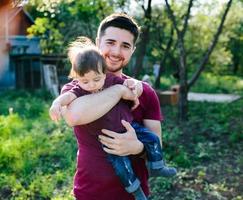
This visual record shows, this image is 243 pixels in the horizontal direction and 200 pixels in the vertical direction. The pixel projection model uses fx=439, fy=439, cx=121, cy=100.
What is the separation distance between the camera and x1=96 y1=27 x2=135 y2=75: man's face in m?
2.14

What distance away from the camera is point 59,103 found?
1982 mm

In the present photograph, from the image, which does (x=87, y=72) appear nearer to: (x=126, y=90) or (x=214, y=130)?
(x=126, y=90)

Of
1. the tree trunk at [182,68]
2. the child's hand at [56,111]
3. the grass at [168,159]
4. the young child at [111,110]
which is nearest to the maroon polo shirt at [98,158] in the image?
the young child at [111,110]

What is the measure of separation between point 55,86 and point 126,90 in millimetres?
12449

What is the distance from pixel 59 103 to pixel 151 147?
1.64ft

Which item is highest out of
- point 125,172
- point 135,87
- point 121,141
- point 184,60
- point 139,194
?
point 135,87

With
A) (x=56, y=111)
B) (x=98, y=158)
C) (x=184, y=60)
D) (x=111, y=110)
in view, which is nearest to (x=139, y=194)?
(x=98, y=158)

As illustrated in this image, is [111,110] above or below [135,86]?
below

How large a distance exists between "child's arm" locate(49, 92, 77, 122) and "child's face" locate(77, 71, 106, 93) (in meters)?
0.07

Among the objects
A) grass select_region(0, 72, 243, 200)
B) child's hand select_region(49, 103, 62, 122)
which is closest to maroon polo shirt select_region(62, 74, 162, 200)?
child's hand select_region(49, 103, 62, 122)

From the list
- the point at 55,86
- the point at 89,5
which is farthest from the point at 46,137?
the point at 55,86

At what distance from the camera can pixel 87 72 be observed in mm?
1939

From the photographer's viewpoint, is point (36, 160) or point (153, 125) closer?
point (153, 125)

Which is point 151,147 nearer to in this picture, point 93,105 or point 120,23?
point 93,105
